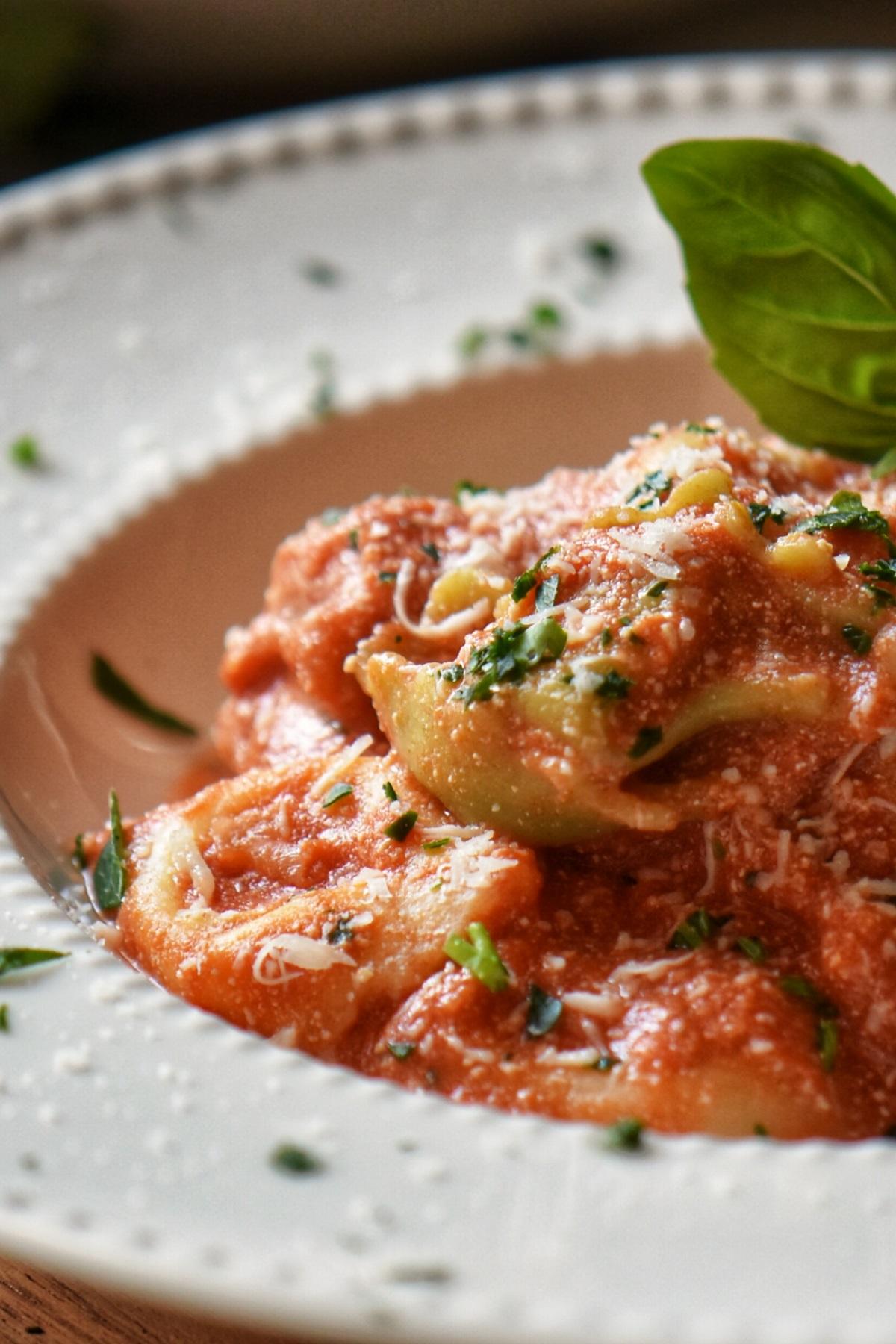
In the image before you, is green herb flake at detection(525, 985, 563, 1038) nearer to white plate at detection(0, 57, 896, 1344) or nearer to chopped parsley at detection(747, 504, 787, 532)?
white plate at detection(0, 57, 896, 1344)

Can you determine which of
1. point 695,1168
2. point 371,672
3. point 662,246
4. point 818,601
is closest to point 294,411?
point 662,246

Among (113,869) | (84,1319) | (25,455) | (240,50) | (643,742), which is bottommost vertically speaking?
(84,1319)

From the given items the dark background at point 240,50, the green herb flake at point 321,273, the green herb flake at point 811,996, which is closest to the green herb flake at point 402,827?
the green herb flake at point 811,996

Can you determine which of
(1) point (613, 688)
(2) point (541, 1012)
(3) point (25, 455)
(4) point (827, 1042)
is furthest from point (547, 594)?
(3) point (25, 455)

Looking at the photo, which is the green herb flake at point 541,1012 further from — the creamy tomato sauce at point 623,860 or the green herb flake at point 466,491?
the green herb flake at point 466,491

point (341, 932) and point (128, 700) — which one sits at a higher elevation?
point (128, 700)

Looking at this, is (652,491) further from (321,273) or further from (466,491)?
(321,273)
